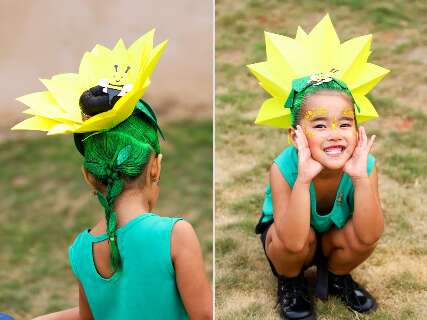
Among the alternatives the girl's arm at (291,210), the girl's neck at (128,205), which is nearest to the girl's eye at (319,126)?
the girl's arm at (291,210)

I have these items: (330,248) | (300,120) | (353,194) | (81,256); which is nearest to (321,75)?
(300,120)

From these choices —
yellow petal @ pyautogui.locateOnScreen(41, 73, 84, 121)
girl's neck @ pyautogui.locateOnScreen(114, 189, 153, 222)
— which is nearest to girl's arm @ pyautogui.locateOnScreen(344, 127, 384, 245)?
girl's neck @ pyautogui.locateOnScreen(114, 189, 153, 222)

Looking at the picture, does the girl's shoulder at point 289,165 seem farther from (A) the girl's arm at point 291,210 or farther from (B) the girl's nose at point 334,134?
(B) the girl's nose at point 334,134

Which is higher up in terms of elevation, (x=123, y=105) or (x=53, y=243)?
(x=123, y=105)

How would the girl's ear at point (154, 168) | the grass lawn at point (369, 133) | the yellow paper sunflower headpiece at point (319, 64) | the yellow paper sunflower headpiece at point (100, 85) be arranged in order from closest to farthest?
the yellow paper sunflower headpiece at point (100, 85) < the girl's ear at point (154, 168) < the yellow paper sunflower headpiece at point (319, 64) < the grass lawn at point (369, 133)

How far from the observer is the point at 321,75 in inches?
118

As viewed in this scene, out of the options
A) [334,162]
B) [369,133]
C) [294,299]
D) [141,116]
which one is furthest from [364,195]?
[369,133]

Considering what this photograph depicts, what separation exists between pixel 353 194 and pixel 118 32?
349cm

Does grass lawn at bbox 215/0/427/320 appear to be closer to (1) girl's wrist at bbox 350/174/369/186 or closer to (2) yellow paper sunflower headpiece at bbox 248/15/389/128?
(1) girl's wrist at bbox 350/174/369/186

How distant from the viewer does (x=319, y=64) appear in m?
3.10

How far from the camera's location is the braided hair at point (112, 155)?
260cm

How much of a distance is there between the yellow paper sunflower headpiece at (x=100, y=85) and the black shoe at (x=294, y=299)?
3.94 ft

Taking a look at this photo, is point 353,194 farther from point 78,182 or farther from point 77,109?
point 78,182

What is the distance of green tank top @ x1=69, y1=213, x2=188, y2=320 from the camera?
259cm
